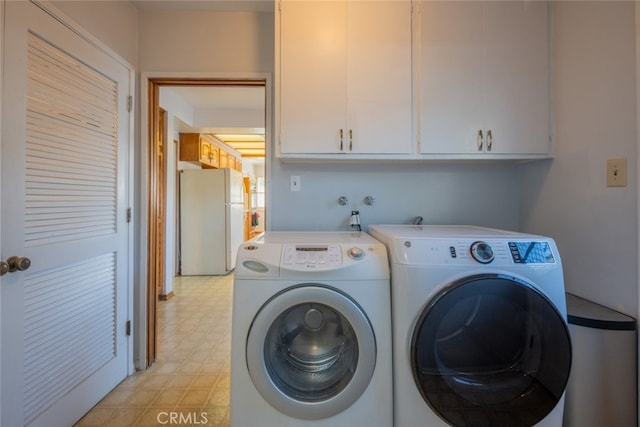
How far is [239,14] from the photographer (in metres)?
1.91

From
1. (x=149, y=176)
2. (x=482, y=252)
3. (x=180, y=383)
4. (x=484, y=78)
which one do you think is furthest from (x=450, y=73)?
(x=180, y=383)

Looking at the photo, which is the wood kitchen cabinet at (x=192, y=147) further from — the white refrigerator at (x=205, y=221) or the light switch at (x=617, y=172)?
the light switch at (x=617, y=172)

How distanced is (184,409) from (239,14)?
2.42 metres

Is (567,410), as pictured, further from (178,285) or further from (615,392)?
(178,285)

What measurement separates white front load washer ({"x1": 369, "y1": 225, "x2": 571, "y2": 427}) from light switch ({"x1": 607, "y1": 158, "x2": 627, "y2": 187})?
1.46 feet

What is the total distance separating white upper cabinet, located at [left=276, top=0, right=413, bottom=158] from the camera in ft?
5.06

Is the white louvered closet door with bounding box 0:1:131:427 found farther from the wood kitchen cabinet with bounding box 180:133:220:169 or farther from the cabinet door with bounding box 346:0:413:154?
the wood kitchen cabinet with bounding box 180:133:220:169

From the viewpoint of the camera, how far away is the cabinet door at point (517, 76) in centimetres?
155

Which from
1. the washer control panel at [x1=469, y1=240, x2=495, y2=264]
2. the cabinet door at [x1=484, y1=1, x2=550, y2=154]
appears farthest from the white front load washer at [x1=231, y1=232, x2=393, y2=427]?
the cabinet door at [x1=484, y1=1, x2=550, y2=154]

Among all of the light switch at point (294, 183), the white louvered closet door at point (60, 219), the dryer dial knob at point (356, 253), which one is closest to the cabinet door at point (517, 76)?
the dryer dial knob at point (356, 253)

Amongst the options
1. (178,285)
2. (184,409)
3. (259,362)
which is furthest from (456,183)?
(178,285)

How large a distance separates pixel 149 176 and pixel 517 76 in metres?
2.33

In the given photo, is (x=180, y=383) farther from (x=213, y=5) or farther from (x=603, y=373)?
(x=213, y=5)

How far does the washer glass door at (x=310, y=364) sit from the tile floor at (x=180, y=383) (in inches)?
25.1
